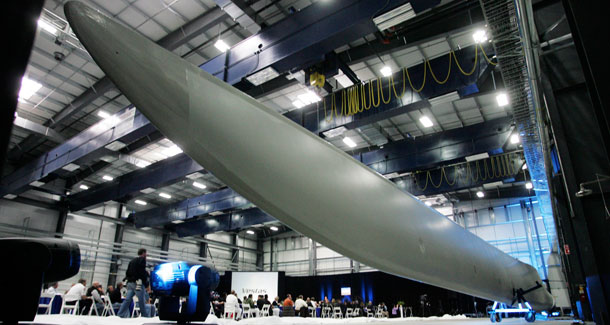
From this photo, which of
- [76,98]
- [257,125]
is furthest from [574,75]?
[76,98]

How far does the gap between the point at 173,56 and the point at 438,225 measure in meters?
1.85

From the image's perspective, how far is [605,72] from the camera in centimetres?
113

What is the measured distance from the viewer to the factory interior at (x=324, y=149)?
1302 millimetres

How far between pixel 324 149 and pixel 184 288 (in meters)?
2.10

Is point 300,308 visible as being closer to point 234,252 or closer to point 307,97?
point 307,97

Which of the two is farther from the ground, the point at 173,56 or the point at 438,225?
the point at 173,56

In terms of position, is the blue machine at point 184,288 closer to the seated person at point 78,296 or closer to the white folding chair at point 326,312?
the seated person at point 78,296

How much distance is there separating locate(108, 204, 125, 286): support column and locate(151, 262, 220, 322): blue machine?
12663mm

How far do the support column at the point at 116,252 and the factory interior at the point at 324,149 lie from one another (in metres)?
0.09

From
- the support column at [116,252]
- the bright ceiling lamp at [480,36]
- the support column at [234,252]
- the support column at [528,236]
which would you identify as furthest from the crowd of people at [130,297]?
the support column at [234,252]

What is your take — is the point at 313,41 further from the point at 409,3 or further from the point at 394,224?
the point at 394,224

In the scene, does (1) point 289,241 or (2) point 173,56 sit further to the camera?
(1) point 289,241

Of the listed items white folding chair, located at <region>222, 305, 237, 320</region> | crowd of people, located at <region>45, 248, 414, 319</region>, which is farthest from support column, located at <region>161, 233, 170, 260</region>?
white folding chair, located at <region>222, 305, 237, 320</region>

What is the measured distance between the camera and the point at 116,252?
1443cm
